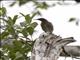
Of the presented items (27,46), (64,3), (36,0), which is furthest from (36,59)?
(64,3)

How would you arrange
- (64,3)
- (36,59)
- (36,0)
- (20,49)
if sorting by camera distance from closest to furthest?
(36,59), (20,49), (36,0), (64,3)

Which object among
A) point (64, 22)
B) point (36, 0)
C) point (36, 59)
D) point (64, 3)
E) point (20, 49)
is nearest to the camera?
point (36, 59)

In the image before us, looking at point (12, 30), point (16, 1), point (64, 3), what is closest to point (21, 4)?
point (16, 1)

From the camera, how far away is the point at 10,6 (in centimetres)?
361

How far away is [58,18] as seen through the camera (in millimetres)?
3195

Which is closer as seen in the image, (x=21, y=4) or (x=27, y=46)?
(x=27, y=46)

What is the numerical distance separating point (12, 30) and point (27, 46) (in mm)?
95

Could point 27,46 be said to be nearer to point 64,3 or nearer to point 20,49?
point 20,49

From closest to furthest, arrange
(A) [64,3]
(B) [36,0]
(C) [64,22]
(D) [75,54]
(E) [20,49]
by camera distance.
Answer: (E) [20,49] → (D) [75,54] → (C) [64,22] → (B) [36,0] → (A) [64,3]

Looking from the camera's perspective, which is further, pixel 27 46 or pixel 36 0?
pixel 36 0

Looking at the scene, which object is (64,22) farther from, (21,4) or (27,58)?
(27,58)

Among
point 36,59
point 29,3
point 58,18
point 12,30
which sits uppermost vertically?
point 29,3

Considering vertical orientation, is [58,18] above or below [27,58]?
above

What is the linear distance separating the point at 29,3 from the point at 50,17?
2.04 ft
